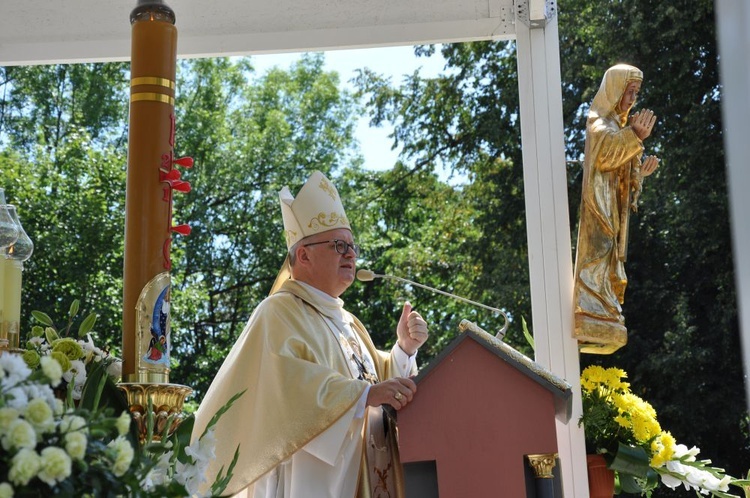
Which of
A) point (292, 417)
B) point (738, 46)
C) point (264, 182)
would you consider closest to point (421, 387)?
point (292, 417)

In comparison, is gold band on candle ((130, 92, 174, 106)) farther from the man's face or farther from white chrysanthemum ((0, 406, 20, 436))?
white chrysanthemum ((0, 406, 20, 436))

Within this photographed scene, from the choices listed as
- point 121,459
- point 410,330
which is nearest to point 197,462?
point 121,459

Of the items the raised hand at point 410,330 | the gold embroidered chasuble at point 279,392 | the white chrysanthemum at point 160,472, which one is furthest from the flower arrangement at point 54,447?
the raised hand at point 410,330

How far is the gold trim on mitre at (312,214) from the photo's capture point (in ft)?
15.5

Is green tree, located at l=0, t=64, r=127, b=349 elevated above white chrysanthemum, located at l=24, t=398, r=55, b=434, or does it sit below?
above

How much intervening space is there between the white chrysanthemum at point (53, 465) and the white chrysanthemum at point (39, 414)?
0.04 meters

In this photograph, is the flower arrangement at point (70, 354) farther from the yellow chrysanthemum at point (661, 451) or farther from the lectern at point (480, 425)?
the yellow chrysanthemum at point (661, 451)

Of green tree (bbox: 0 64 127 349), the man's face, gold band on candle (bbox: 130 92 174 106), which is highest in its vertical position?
green tree (bbox: 0 64 127 349)

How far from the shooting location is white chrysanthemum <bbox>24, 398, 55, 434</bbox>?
1.71m

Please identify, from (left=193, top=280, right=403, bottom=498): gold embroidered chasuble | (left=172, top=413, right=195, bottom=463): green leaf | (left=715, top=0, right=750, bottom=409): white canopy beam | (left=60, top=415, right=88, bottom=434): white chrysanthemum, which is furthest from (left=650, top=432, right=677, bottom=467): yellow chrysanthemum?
(left=715, top=0, right=750, bottom=409): white canopy beam

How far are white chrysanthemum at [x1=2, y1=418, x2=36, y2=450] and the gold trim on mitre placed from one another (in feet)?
9.98

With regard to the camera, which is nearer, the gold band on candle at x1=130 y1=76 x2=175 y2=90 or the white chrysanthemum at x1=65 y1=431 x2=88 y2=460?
the white chrysanthemum at x1=65 y1=431 x2=88 y2=460

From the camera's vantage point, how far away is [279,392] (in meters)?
3.98

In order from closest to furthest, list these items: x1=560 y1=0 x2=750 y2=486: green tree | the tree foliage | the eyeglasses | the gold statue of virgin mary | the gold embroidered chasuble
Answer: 1. the gold embroidered chasuble
2. the eyeglasses
3. the gold statue of virgin mary
4. x1=560 y1=0 x2=750 y2=486: green tree
5. the tree foliage
